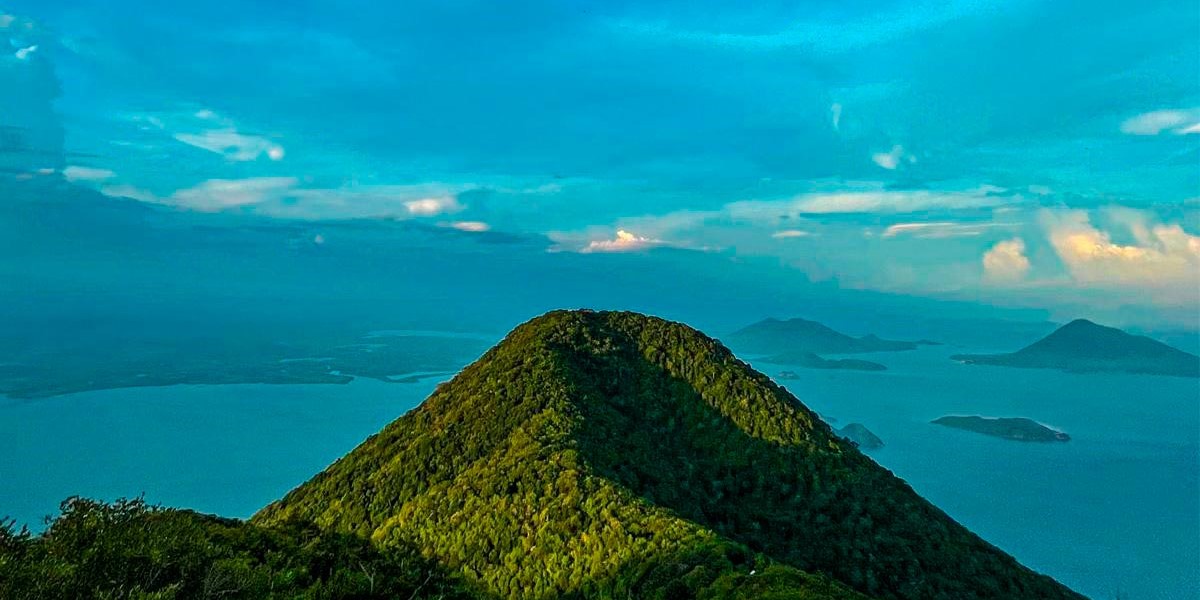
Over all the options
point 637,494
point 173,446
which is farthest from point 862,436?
point 173,446

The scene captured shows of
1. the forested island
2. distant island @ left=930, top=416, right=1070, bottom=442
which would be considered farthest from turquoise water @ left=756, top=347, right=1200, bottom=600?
the forested island

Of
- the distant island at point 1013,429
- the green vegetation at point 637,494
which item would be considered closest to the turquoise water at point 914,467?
the distant island at point 1013,429

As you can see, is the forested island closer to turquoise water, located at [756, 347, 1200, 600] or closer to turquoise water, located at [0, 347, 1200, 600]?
turquoise water, located at [756, 347, 1200, 600]

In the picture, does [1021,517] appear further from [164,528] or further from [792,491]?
[164,528]

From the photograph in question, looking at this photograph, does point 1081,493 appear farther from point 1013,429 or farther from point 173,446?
point 173,446

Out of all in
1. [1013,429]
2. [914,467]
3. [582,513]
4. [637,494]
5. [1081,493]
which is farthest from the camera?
[1013,429]
